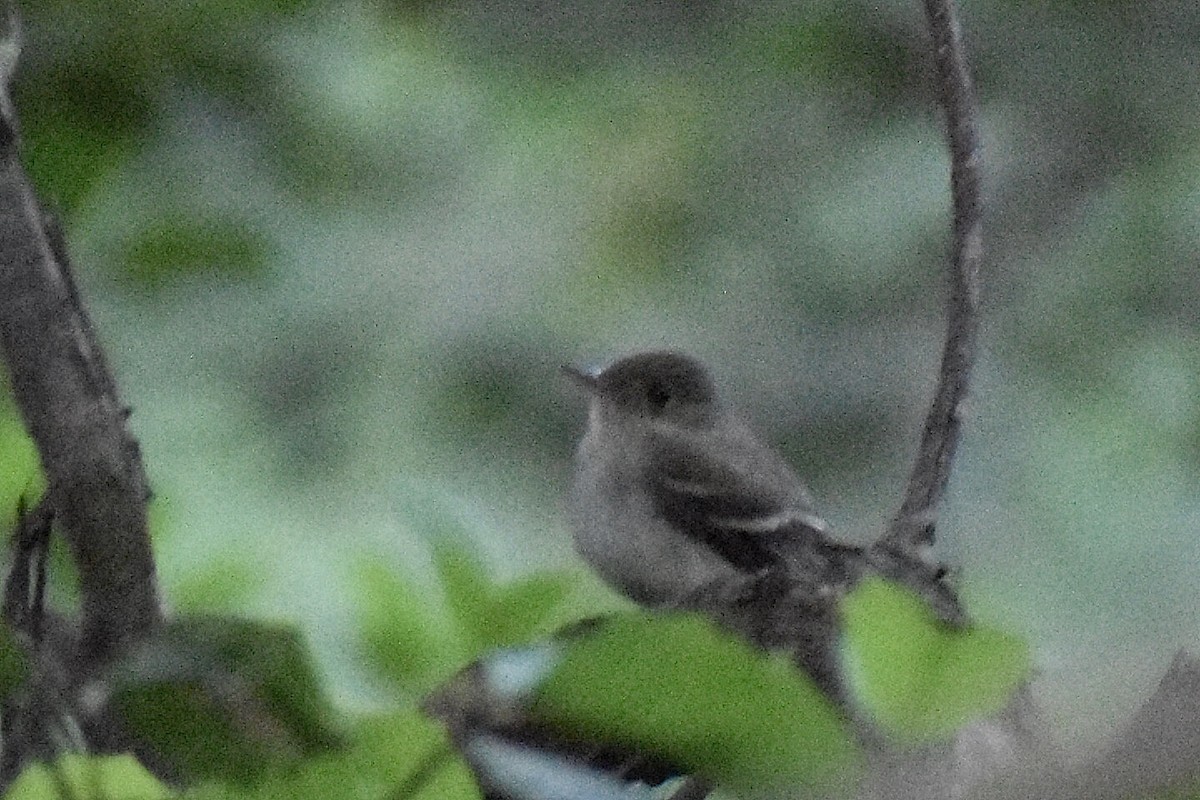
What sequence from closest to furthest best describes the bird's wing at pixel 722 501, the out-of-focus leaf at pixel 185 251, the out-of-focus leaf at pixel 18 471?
the out-of-focus leaf at pixel 18 471 → the out-of-focus leaf at pixel 185 251 → the bird's wing at pixel 722 501

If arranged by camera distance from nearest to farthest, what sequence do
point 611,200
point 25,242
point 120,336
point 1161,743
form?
point 1161,743 < point 25,242 < point 120,336 < point 611,200

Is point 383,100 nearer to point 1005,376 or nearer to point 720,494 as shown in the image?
point 720,494

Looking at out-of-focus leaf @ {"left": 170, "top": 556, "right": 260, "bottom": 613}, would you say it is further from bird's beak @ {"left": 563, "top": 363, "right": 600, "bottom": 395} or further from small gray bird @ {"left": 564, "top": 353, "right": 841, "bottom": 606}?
bird's beak @ {"left": 563, "top": 363, "right": 600, "bottom": 395}

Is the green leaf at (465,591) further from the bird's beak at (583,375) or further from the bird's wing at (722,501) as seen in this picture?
the bird's beak at (583,375)

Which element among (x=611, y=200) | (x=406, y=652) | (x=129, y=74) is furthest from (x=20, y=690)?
(x=611, y=200)

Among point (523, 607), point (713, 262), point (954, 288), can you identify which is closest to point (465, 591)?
point (523, 607)

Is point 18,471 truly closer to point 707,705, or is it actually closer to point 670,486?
point 707,705

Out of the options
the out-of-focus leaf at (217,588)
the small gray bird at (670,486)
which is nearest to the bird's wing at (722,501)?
the small gray bird at (670,486)
